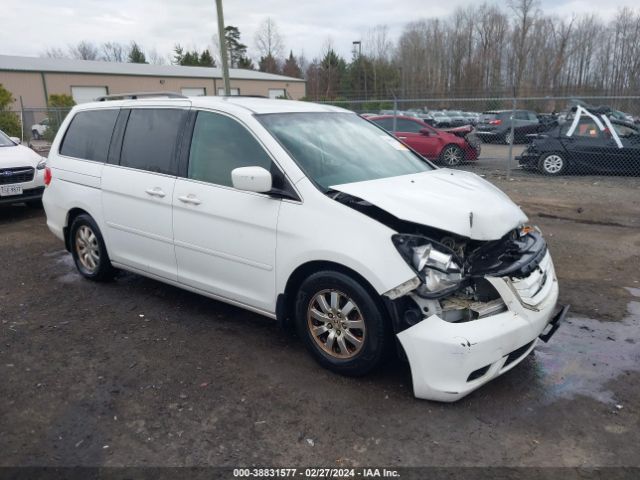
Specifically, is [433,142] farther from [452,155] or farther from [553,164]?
[553,164]

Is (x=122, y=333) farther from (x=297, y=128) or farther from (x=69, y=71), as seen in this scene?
(x=69, y=71)

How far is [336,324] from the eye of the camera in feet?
11.1

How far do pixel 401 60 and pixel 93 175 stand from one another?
62.7 meters

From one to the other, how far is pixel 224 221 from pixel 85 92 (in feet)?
131

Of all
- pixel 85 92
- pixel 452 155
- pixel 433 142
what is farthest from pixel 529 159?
pixel 85 92

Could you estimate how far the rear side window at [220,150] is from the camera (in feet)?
12.5

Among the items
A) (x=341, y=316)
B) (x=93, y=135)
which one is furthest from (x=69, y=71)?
(x=341, y=316)

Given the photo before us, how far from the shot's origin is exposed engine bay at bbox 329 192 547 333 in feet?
9.83

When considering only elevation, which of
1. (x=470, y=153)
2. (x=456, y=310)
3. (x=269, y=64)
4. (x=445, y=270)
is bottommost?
(x=470, y=153)

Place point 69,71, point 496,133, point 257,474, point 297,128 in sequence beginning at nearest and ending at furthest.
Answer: point 257,474
point 297,128
point 496,133
point 69,71

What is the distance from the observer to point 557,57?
5072cm

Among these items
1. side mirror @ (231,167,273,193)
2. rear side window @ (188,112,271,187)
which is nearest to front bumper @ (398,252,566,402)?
side mirror @ (231,167,273,193)

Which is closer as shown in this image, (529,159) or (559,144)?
(559,144)

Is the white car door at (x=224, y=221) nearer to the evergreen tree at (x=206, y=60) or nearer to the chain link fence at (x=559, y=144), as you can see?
the chain link fence at (x=559, y=144)
